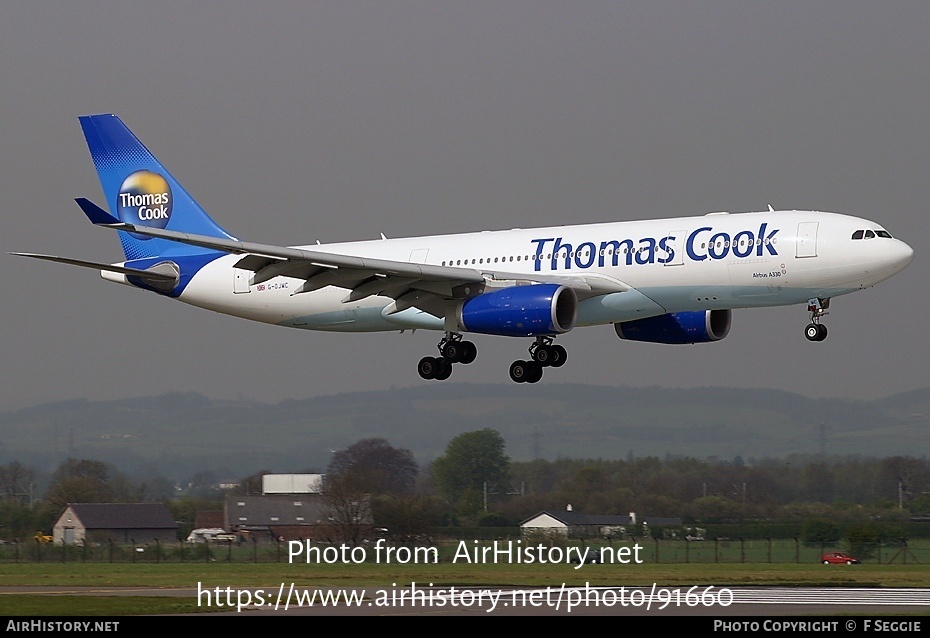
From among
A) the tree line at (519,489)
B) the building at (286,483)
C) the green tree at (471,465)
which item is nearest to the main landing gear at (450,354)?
the tree line at (519,489)

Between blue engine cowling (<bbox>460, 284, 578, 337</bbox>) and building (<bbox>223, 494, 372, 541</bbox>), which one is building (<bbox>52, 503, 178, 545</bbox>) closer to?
building (<bbox>223, 494, 372, 541</bbox>)

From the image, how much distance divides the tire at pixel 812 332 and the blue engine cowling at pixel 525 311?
6.04 metres

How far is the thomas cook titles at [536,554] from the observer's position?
41.2m

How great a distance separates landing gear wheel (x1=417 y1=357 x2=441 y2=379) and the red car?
1249cm

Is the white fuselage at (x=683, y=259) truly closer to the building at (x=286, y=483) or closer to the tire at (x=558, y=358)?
the tire at (x=558, y=358)

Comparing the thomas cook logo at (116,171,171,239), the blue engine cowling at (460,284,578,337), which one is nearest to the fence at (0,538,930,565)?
the blue engine cowling at (460,284,578,337)

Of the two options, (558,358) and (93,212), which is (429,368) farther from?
(93,212)

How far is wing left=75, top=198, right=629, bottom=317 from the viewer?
3862cm

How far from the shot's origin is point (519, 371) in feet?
142

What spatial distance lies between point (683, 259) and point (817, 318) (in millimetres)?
3863

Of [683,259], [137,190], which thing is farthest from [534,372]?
[137,190]
